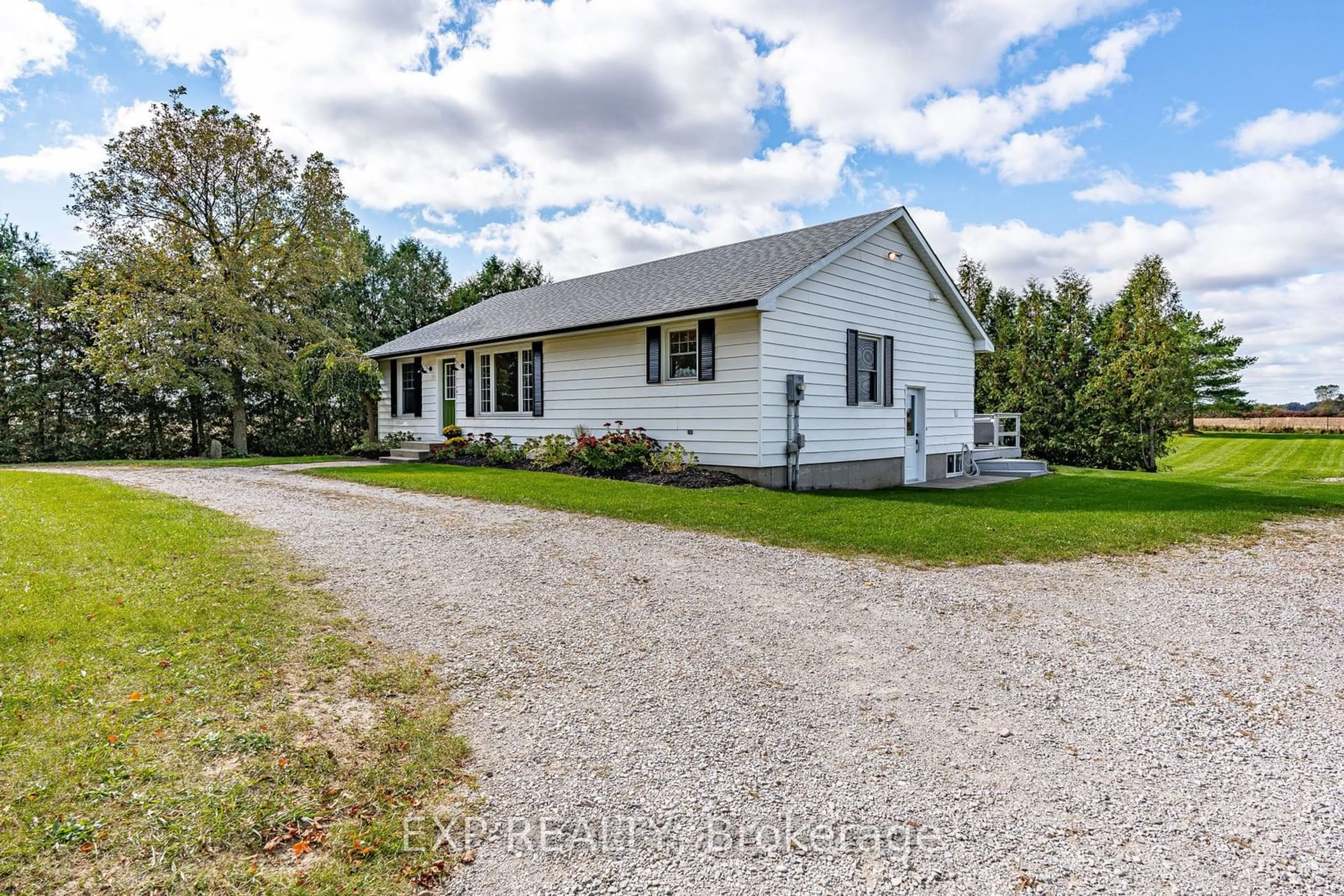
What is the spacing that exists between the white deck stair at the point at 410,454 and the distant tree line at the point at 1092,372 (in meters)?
17.1

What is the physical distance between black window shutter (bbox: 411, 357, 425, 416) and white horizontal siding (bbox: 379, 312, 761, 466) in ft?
8.20

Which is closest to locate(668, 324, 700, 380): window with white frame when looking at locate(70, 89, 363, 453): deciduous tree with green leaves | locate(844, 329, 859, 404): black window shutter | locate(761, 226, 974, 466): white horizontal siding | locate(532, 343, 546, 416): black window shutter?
locate(761, 226, 974, 466): white horizontal siding

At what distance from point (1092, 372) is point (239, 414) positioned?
2577 cm

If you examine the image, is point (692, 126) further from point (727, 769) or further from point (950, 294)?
point (727, 769)

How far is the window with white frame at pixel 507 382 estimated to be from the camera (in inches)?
623

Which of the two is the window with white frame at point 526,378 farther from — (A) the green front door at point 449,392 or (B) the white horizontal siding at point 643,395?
(A) the green front door at point 449,392

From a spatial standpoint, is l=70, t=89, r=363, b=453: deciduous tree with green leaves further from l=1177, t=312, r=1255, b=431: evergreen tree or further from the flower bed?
l=1177, t=312, r=1255, b=431: evergreen tree

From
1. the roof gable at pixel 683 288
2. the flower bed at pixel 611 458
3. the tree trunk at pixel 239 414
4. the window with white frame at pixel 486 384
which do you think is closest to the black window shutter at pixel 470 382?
A: the window with white frame at pixel 486 384

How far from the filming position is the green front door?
59.5ft

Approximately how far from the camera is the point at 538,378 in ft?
49.8

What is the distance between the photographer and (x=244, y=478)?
485 inches

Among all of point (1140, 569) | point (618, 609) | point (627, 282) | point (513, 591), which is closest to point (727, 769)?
point (618, 609)

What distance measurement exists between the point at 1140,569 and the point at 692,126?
42.5 feet

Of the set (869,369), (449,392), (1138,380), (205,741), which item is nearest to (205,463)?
(449,392)
